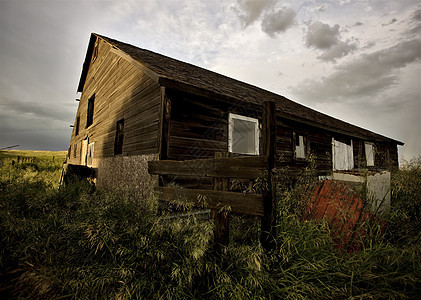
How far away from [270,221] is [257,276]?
0.62 meters

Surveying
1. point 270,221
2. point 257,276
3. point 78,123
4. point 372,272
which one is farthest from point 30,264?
point 78,123

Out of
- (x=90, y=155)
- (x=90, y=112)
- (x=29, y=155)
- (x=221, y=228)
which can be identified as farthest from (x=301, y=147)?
(x=29, y=155)

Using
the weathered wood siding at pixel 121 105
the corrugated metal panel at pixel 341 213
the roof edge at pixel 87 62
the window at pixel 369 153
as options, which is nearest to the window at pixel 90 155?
the weathered wood siding at pixel 121 105

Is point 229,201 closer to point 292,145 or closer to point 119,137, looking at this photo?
point 119,137

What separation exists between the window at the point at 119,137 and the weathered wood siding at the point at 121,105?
0.22 metres

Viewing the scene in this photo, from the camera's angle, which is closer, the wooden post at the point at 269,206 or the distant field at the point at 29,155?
the wooden post at the point at 269,206

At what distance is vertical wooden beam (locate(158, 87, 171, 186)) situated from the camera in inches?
216

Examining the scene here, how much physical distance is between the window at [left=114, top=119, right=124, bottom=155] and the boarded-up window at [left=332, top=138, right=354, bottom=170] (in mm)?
11535

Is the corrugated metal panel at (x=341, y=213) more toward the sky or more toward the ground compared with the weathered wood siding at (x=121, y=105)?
more toward the ground

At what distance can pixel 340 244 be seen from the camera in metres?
2.58

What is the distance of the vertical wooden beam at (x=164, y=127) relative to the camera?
549 centimetres

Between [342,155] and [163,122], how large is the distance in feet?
39.9

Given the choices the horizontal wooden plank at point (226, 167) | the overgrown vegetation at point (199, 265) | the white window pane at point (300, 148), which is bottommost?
the overgrown vegetation at point (199, 265)

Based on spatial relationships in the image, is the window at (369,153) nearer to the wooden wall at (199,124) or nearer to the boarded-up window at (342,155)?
the boarded-up window at (342,155)
